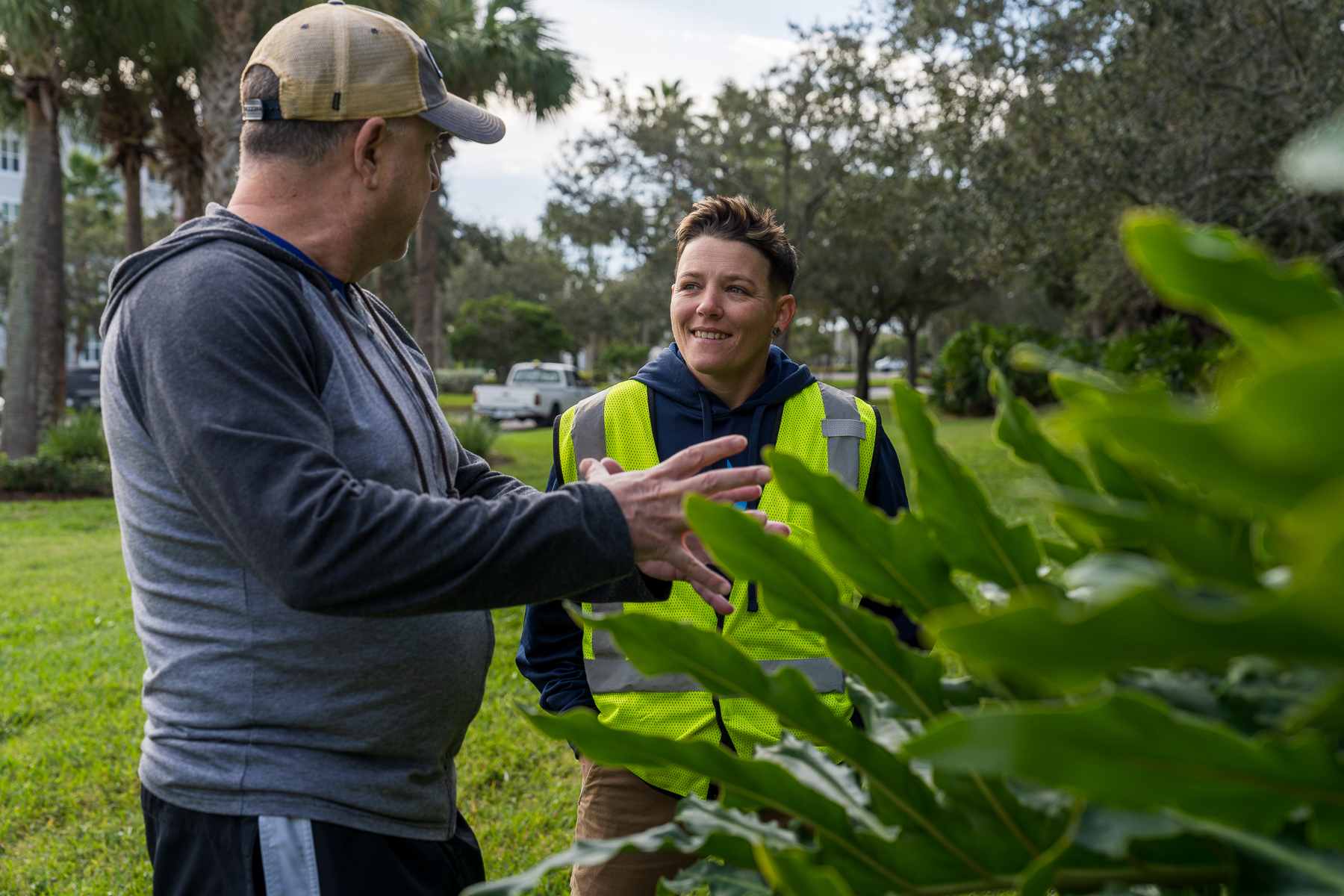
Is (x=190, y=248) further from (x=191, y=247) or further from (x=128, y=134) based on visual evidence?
(x=128, y=134)

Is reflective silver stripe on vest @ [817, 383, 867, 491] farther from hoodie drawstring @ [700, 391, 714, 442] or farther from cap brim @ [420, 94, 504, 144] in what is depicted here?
cap brim @ [420, 94, 504, 144]

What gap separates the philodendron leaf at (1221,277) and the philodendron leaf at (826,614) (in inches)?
14.8

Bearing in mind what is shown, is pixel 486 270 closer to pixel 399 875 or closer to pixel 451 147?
pixel 451 147

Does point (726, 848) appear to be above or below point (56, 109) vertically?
below

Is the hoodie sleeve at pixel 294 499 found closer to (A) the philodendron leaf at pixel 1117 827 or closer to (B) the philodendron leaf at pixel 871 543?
(B) the philodendron leaf at pixel 871 543

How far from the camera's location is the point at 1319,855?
1.83 feet

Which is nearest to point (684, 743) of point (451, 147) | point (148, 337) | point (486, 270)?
point (148, 337)

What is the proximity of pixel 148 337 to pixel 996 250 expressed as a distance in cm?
1274

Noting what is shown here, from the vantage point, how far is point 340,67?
1.72 metres

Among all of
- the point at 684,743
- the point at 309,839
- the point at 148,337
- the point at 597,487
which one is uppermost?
the point at 148,337

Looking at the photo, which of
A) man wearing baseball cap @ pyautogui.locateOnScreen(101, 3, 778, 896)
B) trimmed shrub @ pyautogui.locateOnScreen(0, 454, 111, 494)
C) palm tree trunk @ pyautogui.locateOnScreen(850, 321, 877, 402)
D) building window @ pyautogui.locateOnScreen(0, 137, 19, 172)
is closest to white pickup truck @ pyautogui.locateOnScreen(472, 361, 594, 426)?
palm tree trunk @ pyautogui.locateOnScreen(850, 321, 877, 402)

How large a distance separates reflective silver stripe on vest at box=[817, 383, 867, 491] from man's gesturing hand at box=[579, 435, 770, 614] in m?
1.07

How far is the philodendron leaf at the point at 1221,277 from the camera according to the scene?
448 millimetres

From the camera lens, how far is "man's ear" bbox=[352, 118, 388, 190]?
1754mm
